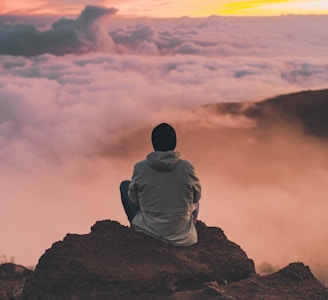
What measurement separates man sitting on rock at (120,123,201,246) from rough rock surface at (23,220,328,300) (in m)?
0.26

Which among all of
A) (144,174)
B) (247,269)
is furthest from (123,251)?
(247,269)

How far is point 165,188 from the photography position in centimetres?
867

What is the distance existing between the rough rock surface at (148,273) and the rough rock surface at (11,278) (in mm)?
800

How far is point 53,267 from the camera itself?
28.3ft

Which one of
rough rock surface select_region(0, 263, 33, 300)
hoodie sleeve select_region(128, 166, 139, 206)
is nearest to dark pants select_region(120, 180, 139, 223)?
hoodie sleeve select_region(128, 166, 139, 206)

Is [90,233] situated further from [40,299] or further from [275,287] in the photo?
[275,287]

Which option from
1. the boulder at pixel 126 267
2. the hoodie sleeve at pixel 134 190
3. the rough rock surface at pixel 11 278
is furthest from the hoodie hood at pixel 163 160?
the rough rock surface at pixel 11 278

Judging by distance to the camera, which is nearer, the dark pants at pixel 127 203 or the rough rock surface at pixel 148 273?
the rough rock surface at pixel 148 273

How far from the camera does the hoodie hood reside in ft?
28.2

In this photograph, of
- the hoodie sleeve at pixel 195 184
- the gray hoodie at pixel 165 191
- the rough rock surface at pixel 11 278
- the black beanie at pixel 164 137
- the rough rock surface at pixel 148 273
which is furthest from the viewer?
the rough rock surface at pixel 11 278

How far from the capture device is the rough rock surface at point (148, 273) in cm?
824

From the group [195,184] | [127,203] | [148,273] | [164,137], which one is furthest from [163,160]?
[148,273]

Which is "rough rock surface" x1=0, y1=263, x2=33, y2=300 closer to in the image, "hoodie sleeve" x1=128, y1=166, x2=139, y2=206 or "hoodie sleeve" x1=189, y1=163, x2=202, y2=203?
"hoodie sleeve" x1=128, y1=166, x2=139, y2=206

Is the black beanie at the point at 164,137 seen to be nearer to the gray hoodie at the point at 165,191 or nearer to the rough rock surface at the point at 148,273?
the gray hoodie at the point at 165,191
